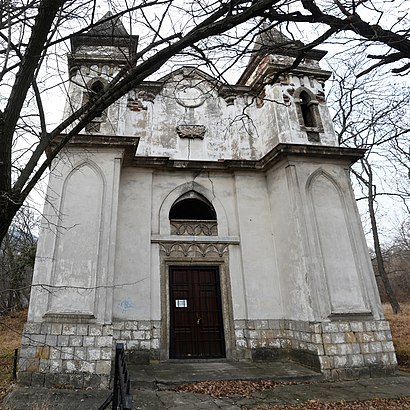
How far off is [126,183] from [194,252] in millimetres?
2840

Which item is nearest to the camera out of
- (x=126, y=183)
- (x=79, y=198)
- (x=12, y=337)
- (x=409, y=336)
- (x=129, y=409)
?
(x=129, y=409)

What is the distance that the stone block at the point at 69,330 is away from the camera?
7.39m

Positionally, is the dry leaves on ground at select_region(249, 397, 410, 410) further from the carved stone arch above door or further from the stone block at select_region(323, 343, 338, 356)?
the carved stone arch above door

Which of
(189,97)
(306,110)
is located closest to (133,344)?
(189,97)

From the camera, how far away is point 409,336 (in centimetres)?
1307

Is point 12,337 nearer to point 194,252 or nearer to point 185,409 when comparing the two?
point 194,252

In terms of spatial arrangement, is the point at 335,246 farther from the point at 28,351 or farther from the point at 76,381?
the point at 28,351

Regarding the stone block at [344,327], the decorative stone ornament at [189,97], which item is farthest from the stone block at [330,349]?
the decorative stone ornament at [189,97]

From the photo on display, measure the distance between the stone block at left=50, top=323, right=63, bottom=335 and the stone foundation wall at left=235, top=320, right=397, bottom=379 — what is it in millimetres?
4490

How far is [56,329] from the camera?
24.3ft

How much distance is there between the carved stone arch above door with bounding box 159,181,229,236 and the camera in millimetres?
10180

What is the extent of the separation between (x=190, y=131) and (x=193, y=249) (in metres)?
4.07

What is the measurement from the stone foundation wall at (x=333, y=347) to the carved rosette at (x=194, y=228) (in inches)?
119

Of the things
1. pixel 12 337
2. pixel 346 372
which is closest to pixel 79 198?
pixel 346 372
